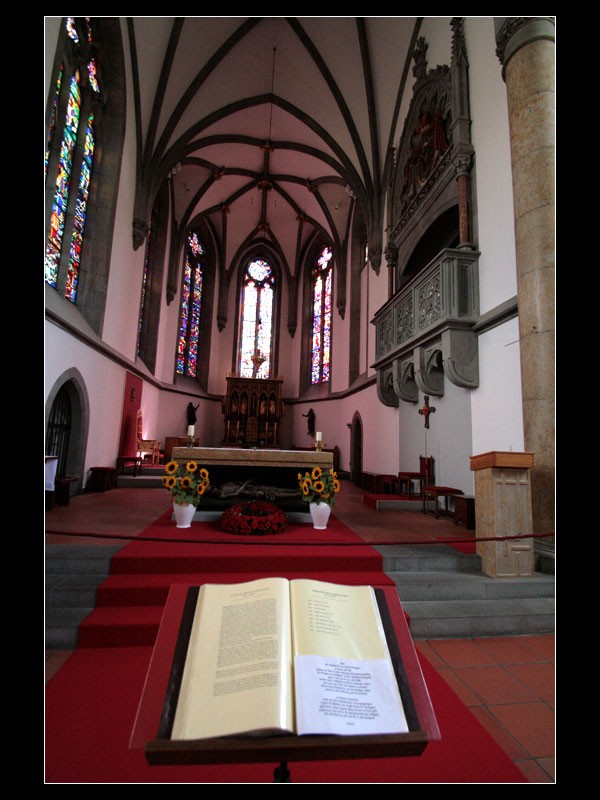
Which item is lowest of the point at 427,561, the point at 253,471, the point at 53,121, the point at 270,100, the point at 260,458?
the point at 427,561

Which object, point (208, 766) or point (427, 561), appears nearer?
point (208, 766)

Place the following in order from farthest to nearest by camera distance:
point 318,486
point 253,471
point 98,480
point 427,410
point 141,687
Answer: point 98,480 → point 427,410 → point 253,471 → point 318,486 → point 141,687

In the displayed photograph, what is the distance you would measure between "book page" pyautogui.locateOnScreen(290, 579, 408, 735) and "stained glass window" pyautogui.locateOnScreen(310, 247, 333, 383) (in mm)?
16424

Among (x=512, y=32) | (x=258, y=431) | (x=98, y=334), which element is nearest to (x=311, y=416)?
(x=258, y=431)

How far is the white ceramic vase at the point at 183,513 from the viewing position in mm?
5309

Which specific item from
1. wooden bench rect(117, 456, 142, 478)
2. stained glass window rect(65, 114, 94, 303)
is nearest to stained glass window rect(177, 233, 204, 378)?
wooden bench rect(117, 456, 142, 478)

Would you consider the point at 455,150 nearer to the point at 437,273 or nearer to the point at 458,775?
the point at 437,273

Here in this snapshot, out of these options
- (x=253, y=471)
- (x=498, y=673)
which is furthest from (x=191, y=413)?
(x=498, y=673)

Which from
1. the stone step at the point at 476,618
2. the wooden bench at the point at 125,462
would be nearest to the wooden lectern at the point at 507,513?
the stone step at the point at 476,618

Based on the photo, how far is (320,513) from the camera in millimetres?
5602

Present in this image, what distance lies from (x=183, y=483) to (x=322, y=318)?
1439 cm

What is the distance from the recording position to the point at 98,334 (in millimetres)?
9062

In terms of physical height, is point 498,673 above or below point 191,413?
below

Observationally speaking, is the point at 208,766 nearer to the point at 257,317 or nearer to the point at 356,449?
the point at 356,449
